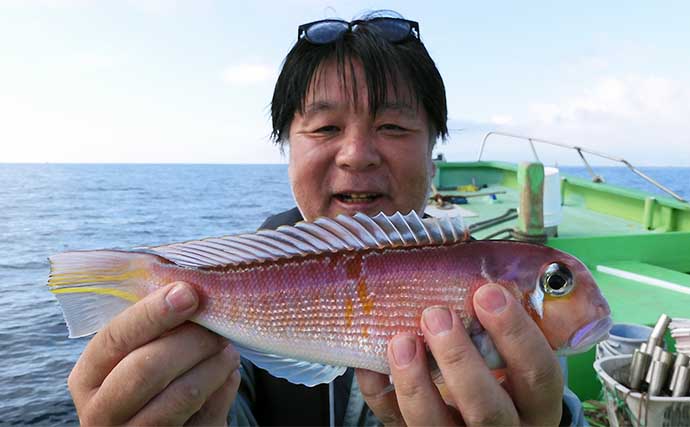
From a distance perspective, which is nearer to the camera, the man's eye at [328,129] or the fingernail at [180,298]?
the fingernail at [180,298]

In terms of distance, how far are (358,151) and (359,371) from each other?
1.10 m

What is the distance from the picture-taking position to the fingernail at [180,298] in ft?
5.28

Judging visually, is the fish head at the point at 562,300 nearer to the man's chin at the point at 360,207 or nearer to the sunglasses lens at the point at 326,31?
the man's chin at the point at 360,207

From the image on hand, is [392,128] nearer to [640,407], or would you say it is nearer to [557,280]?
[557,280]

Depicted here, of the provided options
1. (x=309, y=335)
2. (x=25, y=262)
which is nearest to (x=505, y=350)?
(x=309, y=335)

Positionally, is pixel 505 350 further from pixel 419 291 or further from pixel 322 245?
pixel 322 245

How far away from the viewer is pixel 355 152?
2.40m

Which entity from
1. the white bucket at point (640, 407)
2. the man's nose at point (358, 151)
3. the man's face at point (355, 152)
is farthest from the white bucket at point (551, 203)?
the man's nose at point (358, 151)

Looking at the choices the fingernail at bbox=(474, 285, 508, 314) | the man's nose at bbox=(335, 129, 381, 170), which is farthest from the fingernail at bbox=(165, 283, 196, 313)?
the man's nose at bbox=(335, 129, 381, 170)

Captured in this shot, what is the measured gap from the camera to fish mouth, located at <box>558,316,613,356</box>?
161 cm

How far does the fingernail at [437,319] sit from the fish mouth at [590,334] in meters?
0.46

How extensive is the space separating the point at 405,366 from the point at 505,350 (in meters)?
0.34

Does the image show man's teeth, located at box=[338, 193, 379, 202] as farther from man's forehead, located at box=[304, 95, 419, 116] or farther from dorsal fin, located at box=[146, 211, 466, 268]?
dorsal fin, located at box=[146, 211, 466, 268]

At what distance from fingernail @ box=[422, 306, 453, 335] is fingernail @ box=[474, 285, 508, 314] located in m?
0.12
